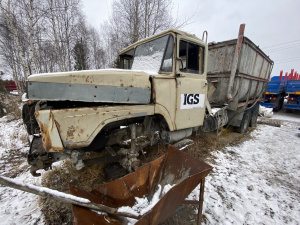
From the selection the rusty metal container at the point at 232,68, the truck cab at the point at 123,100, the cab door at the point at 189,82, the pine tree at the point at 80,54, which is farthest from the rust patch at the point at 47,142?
the pine tree at the point at 80,54

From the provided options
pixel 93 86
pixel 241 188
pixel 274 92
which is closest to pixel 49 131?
Answer: pixel 93 86

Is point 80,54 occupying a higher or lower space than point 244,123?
higher

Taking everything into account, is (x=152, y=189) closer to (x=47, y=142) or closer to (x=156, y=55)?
(x=47, y=142)

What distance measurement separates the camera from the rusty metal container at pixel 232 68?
414cm

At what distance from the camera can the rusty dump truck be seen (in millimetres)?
1551

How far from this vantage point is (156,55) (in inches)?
100

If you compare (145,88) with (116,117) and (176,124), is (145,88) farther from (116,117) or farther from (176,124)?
(176,124)

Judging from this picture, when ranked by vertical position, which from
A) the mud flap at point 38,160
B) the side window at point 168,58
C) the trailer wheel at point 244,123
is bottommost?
the trailer wheel at point 244,123

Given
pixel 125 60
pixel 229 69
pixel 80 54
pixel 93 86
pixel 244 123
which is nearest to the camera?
pixel 93 86

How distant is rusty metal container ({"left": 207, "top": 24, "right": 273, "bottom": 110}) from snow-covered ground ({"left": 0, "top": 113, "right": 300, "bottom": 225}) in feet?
5.64

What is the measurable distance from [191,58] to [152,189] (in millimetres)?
2501

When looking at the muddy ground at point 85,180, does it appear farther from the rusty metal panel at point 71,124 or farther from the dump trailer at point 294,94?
the dump trailer at point 294,94

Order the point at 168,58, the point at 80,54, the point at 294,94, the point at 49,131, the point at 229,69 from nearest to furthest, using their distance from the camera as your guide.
Answer: the point at 49,131
the point at 168,58
the point at 229,69
the point at 294,94
the point at 80,54

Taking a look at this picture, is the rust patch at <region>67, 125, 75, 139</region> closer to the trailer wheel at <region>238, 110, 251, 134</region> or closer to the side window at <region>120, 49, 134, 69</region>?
the side window at <region>120, 49, 134, 69</region>
